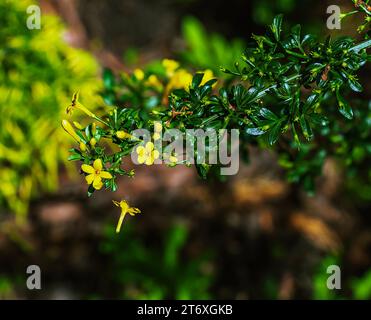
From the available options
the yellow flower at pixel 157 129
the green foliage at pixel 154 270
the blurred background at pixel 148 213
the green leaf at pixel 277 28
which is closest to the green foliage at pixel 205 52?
the blurred background at pixel 148 213

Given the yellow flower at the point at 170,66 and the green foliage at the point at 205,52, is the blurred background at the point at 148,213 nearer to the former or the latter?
the green foliage at the point at 205,52

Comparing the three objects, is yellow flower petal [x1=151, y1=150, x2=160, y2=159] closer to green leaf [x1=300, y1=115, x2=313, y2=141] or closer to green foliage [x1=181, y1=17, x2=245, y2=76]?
green leaf [x1=300, y1=115, x2=313, y2=141]

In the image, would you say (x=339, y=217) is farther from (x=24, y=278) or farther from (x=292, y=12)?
(x=24, y=278)

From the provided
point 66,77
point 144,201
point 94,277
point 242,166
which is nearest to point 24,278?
point 94,277

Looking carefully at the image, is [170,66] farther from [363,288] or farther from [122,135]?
[363,288]

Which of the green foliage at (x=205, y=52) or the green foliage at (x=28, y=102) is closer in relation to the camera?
the green foliage at (x=28, y=102)

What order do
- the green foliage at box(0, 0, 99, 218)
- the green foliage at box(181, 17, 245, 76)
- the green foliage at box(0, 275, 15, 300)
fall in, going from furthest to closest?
1. the green foliage at box(181, 17, 245, 76)
2. the green foliage at box(0, 275, 15, 300)
3. the green foliage at box(0, 0, 99, 218)

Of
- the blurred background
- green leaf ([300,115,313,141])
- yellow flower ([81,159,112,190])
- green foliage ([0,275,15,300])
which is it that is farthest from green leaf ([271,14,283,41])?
green foliage ([0,275,15,300])
